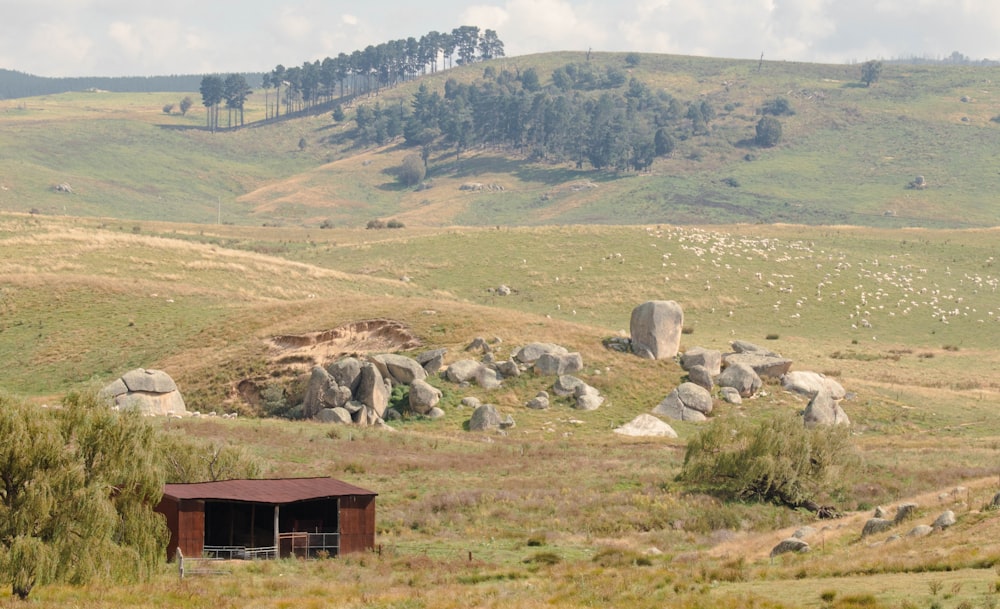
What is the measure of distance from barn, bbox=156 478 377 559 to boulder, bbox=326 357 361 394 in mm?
21424

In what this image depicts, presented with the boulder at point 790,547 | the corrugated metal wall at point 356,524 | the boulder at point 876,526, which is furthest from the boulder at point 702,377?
the corrugated metal wall at point 356,524

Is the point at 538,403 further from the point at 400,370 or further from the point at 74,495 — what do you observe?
the point at 74,495

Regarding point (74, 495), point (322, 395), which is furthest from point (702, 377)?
point (74, 495)

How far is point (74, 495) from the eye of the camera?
28.9 meters

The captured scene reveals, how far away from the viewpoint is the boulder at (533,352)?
216 ft

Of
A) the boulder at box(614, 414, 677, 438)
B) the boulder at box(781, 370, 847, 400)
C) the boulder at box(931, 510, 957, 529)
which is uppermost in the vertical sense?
the boulder at box(931, 510, 957, 529)

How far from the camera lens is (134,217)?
171 metres

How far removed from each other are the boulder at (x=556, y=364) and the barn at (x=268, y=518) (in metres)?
27.0

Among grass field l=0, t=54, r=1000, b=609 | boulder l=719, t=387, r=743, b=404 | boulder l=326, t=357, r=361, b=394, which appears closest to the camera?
grass field l=0, t=54, r=1000, b=609

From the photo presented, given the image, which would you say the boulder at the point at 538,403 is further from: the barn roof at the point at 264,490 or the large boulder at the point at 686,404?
the barn roof at the point at 264,490

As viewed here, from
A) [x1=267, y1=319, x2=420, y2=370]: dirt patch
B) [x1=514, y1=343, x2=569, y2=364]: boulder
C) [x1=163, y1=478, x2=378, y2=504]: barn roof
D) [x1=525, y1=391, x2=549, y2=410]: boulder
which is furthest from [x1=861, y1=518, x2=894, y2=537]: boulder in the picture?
[x1=267, y1=319, x2=420, y2=370]: dirt patch

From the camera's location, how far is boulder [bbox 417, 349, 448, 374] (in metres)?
64.9

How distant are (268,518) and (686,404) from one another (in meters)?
30.4

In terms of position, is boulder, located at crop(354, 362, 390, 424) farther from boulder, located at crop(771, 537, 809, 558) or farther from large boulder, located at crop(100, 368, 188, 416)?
boulder, located at crop(771, 537, 809, 558)
